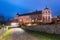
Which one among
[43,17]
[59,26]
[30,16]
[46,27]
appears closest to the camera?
[59,26]

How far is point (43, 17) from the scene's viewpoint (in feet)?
321

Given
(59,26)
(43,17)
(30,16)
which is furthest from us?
(30,16)

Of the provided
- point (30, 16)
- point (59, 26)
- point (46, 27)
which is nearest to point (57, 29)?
point (59, 26)

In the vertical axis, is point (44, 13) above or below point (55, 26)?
above

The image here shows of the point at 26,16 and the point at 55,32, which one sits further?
the point at 26,16

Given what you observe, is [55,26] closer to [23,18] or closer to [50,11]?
[50,11]

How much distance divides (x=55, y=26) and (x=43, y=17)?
6891 centimetres

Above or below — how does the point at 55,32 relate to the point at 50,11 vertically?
below

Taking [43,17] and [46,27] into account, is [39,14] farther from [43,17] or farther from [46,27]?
[46,27]

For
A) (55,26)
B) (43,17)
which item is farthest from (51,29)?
(43,17)

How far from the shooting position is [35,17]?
4006 inches

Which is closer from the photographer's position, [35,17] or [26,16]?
[35,17]

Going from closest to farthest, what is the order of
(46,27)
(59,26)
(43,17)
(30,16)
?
1. (59,26)
2. (46,27)
3. (43,17)
4. (30,16)

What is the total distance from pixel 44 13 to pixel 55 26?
234ft
